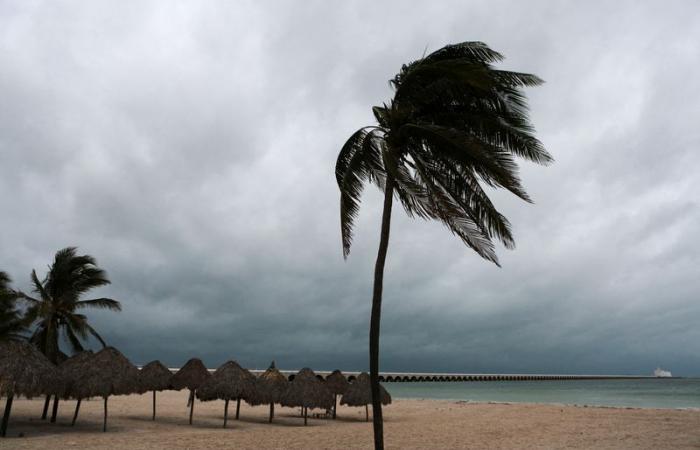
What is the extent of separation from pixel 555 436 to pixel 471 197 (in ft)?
36.9

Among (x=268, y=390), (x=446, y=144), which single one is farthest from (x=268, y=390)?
(x=446, y=144)

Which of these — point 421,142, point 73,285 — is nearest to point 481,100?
point 421,142

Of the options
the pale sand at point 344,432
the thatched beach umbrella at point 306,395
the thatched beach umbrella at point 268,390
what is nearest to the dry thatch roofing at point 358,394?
the pale sand at point 344,432

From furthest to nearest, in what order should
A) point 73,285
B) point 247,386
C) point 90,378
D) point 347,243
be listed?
point 73,285, point 247,386, point 90,378, point 347,243

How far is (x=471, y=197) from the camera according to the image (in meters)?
8.91

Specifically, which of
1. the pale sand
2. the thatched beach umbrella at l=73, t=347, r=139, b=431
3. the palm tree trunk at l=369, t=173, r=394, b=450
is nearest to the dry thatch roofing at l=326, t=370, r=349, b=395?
the pale sand

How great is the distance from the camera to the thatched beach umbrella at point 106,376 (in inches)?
622

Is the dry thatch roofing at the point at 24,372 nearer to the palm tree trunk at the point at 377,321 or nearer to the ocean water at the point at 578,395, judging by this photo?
the palm tree trunk at the point at 377,321

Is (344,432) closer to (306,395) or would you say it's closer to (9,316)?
(306,395)

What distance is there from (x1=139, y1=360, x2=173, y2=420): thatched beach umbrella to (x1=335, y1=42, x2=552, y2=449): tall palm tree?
13.9 m

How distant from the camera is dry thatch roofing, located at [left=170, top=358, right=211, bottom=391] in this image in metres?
20.6

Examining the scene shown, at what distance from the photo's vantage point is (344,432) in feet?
59.1

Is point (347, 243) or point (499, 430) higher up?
point (347, 243)

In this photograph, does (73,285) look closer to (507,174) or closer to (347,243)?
(347,243)
